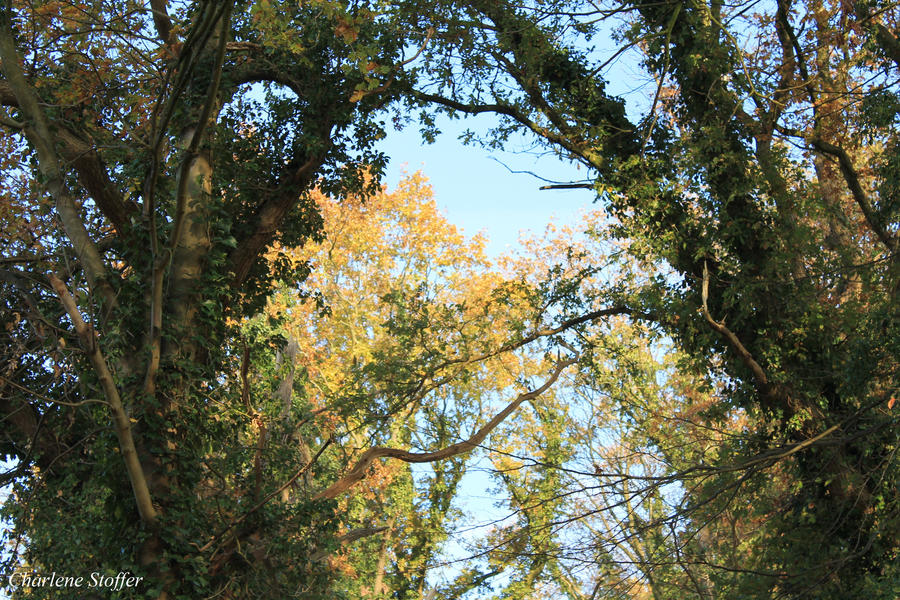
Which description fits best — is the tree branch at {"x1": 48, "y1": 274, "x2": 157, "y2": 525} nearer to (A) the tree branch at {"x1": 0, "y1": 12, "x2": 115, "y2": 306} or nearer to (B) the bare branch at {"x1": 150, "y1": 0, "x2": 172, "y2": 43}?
(A) the tree branch at {"x1": 0, "y1": 12, "x2": 115, "y2": 306}

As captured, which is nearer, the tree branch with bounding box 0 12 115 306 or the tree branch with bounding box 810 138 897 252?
the tree branch with bounding box 0 12 115 306

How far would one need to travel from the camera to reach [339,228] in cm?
1908

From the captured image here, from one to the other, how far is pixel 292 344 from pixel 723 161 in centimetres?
1086

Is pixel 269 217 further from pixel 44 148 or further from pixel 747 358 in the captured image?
pixel 747 358

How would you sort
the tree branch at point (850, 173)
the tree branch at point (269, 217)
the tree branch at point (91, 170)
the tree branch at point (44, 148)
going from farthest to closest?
the tree branch at point (269, 217)
the tree branch at point (850, 173)
the tree branch at point (91, 170)
the tree branch at point (44, 148)

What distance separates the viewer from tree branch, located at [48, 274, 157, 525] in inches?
152

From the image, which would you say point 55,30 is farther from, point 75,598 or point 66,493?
point 75,598

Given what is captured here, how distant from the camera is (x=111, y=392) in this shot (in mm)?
4332

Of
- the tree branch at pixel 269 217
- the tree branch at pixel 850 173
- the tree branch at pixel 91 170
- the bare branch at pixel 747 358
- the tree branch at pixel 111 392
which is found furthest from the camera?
the tree branch at pixel 269 217

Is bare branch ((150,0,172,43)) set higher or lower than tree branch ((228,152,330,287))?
higher

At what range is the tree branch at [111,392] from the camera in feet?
12.7

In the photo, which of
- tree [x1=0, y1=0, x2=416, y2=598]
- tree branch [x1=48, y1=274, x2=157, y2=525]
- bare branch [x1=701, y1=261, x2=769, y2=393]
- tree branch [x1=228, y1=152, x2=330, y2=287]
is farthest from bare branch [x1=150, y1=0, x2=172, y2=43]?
bare branch [x1=701, y1=261, x2=769, y2=393]

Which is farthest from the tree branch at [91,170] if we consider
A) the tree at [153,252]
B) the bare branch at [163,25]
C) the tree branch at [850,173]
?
the tree branch at [850,173]

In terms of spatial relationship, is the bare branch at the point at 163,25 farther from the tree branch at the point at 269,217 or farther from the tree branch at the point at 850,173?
the tree branch at the point at 850,173
